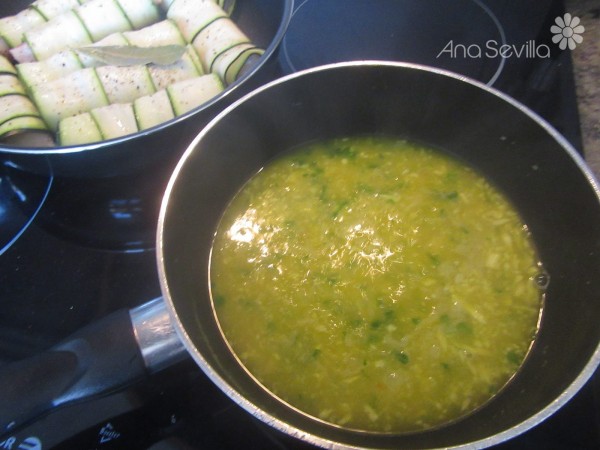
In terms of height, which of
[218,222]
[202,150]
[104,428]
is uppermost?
[202,150]

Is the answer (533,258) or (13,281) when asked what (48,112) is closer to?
(13,281)

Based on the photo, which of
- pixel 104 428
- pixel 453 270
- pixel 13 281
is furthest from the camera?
pixel 13 281

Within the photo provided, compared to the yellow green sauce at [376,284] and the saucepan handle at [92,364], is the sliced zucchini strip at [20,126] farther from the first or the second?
the saucepan handle at [92,364]

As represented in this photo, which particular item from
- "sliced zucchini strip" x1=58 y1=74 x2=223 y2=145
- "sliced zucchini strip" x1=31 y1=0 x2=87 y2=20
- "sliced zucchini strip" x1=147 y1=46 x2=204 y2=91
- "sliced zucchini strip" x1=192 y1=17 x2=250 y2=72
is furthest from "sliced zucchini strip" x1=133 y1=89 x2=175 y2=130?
"sliced zucchini strip" x1=31 y1=0 x2=87 y2=20

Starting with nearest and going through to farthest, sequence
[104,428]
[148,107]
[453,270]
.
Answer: [104,428]
[453,270]
[148,107]

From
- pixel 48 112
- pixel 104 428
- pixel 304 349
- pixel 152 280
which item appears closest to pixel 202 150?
pixel 152 280

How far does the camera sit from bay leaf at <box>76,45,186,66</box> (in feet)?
5.95

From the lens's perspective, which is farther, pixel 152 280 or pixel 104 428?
pixel 152 280

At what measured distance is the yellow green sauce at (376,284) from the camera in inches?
47.4

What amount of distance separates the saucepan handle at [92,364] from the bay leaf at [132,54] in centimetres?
103

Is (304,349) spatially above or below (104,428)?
above

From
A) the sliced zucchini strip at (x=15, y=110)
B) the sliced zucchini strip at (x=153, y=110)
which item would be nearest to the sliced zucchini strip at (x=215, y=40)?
the sliced zucchini strip at (x=153, y=110)

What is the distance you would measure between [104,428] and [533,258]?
3.82 feet

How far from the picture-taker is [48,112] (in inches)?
68.3
